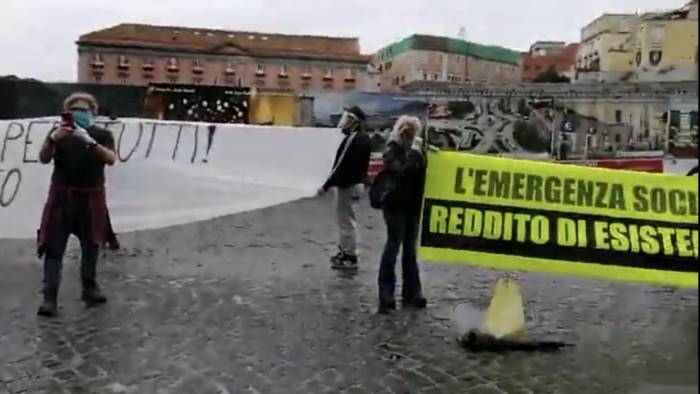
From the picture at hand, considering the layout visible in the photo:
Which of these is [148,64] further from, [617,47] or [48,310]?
[48,310]

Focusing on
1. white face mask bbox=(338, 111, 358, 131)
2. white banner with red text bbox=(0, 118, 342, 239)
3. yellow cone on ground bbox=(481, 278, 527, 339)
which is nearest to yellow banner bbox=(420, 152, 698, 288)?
yellow cone on ground bbox=(481, 278, 527, 339)

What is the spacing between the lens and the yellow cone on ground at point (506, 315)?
24.5 ft

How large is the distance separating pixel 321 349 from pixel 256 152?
4440mm

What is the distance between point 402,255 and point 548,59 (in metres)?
63.9

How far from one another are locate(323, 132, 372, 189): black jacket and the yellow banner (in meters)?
3.52

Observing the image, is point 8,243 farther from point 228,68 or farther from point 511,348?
point 228,68

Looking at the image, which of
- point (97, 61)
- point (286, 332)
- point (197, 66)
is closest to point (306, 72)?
point (197, 66)

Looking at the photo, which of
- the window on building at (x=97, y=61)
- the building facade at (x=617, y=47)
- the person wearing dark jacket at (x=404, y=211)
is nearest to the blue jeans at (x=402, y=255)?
the person wearing dark jacket at (x=404, y=211)

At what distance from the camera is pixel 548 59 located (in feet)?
233

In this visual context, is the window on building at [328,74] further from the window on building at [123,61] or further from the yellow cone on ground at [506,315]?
the yellow cone on ground at [506,315]

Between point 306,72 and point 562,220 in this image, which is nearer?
point 562,220

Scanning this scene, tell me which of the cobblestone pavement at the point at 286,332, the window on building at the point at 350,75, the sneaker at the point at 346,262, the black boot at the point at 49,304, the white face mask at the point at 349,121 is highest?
the window on building at the point at 350,75

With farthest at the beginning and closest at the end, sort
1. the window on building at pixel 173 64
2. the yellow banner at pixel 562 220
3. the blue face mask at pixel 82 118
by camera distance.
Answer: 1. the window on building at pixel 173 64
2. the blue face mask at pixel 82 118
3. the yellow banner at pixel 562 220

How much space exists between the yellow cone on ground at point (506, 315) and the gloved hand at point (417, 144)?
4.76 feet
